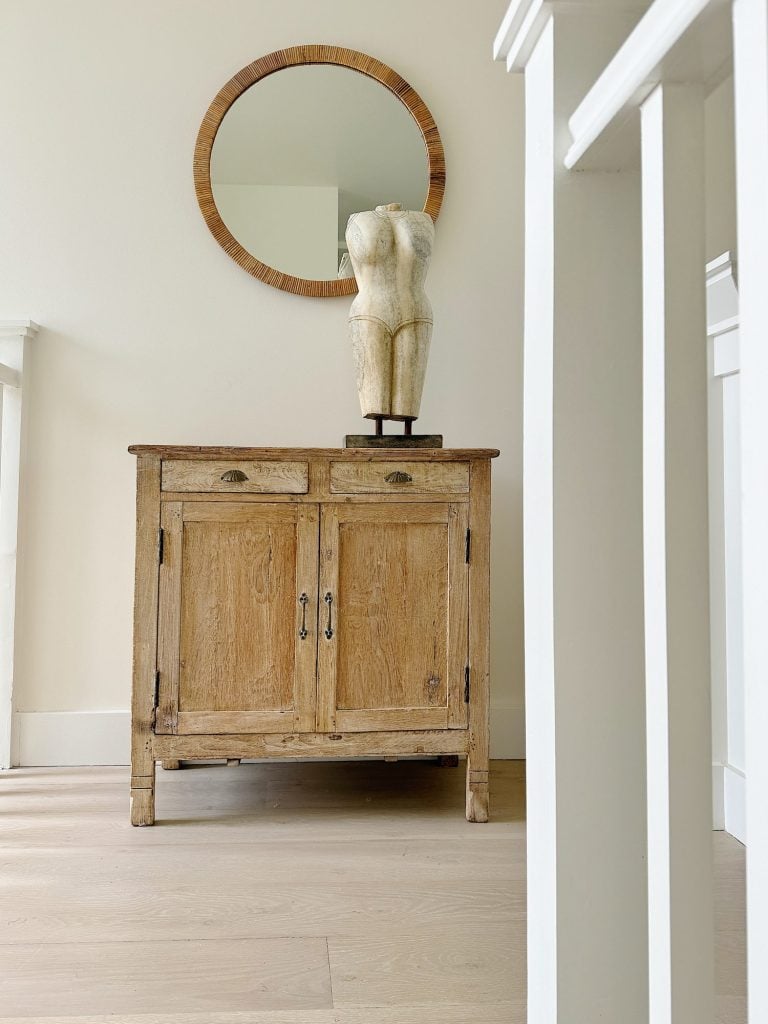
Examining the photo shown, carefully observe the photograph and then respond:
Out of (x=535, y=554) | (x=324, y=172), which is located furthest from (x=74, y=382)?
(x=535, y=554)

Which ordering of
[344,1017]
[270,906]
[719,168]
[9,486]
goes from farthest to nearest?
1. [719,168]
2. [9,486]
3. [270,906]
4. [344,1017]

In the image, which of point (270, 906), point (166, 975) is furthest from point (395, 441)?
point (166, 975)

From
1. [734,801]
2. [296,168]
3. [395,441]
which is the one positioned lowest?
[734,801]

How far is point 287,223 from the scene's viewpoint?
2197 mm

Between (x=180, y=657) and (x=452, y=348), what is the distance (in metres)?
1.07

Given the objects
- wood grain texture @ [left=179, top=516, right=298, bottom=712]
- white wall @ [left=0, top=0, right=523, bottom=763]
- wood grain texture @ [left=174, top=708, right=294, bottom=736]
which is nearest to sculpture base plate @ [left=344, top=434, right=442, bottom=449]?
wood grain texture @ [left=179, top=516, right=298, bottom=712]

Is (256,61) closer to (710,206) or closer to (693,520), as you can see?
A: (710,206)

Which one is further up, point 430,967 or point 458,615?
point 458,615

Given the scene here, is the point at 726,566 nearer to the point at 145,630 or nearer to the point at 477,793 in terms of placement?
the point at 477,793

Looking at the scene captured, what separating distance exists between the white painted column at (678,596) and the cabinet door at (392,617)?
1.30m

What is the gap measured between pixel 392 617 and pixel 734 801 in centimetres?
71

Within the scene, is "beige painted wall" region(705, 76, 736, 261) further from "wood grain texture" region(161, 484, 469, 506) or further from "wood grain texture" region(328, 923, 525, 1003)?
"wood grain texture" region(328, 923, 525, 1003)

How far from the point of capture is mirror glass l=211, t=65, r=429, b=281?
2191mm

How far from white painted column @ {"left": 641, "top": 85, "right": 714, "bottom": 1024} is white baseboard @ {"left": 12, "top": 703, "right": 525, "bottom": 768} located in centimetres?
189
